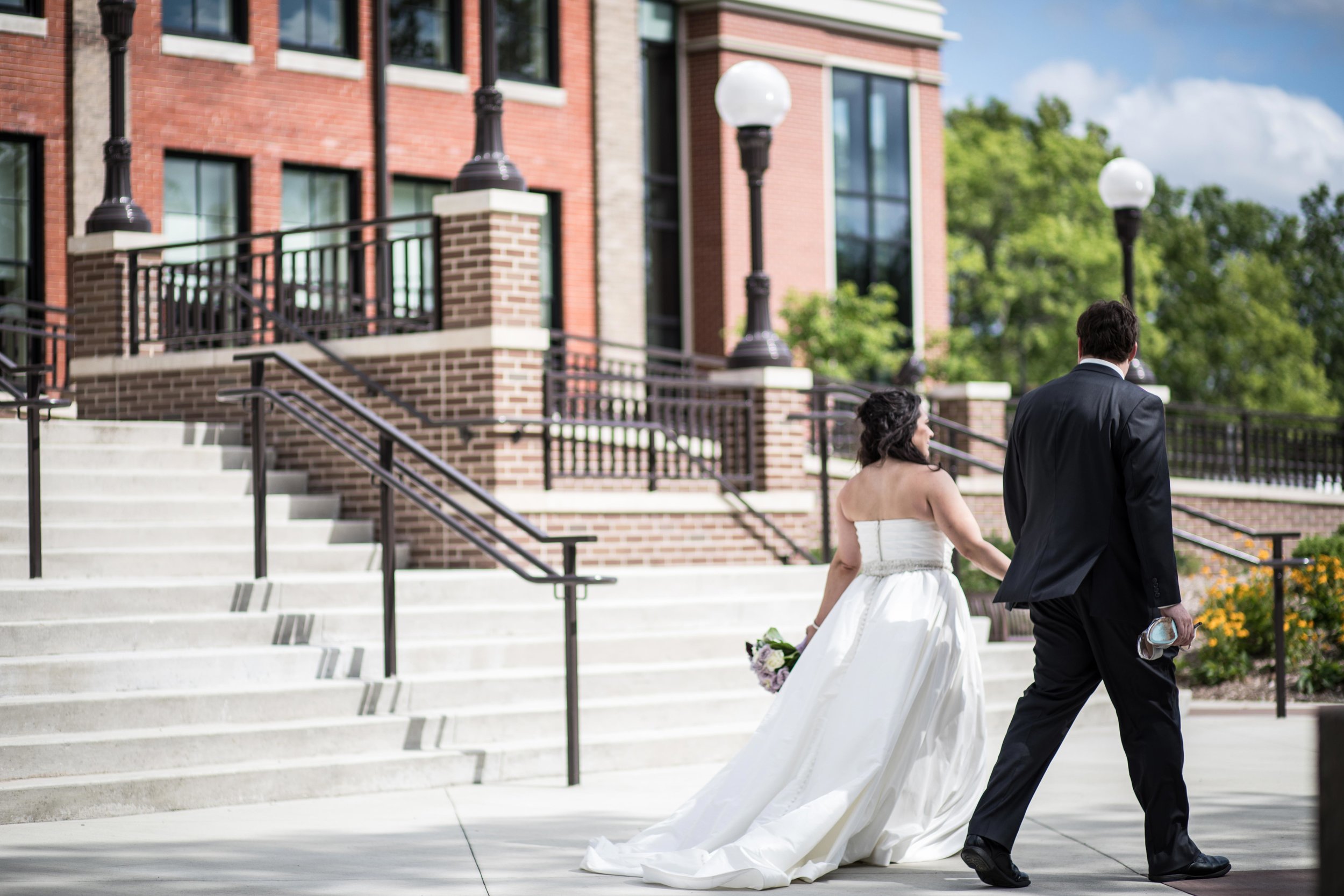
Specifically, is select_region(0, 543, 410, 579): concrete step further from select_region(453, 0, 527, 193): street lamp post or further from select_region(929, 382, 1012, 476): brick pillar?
select_region(929, 382, 1012, 476): brick pillar

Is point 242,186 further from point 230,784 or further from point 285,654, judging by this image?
point 230,784

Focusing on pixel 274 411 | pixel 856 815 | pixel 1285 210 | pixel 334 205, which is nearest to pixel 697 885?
pixel 856 815

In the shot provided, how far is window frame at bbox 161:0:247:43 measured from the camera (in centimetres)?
1827

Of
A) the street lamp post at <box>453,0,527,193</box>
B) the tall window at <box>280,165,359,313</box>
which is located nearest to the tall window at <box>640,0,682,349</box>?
the tall window at <box>280,165,359,313</box>

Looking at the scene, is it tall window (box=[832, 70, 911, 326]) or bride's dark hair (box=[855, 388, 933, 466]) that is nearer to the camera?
bride's dark hair (box=[855, 388, 933, 466])

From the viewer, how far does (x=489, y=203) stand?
1099 cm

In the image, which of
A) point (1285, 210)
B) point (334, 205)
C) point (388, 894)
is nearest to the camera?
point (388, 894)

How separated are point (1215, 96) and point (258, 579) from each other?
159 metres

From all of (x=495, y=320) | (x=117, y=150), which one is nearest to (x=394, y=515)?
(x=495, y=320)

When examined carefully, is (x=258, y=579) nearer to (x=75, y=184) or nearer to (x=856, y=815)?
(x=856, y=815)

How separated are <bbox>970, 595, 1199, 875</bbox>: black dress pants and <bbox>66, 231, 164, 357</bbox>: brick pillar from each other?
363 inches

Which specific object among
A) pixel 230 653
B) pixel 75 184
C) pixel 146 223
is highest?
pixel 75 184

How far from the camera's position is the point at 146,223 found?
1290 cm

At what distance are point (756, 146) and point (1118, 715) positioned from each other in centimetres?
854
